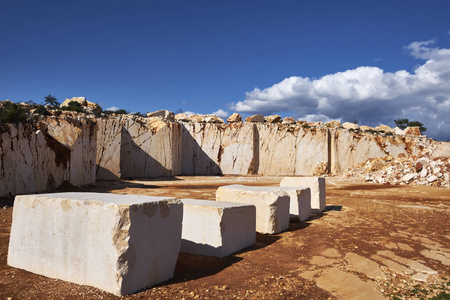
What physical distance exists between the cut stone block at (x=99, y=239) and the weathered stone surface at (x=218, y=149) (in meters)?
16.9

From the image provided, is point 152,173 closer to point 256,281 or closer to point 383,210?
point 383,210

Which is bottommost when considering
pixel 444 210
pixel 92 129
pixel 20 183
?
pixel 444 210

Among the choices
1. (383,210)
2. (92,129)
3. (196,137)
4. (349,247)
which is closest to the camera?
(349,247)

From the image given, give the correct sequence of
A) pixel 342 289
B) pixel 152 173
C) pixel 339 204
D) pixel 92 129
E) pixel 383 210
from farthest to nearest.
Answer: pixel 152 173, pixel 92 129, pixel 339 204, pixel 383 210, pixel 342 289

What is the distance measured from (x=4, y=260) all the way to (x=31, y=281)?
0.79 meters

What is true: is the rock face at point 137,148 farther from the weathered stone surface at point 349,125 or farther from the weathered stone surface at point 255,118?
the weathered stone surface at point 349,125

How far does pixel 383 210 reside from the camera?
7.35 meters

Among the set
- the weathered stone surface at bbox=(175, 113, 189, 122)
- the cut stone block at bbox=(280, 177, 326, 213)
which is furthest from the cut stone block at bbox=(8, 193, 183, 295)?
the weathered stone surface at bbox=(175, 113, 189, 122)

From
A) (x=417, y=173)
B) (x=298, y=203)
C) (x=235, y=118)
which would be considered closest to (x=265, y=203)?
(x=298, y=203)

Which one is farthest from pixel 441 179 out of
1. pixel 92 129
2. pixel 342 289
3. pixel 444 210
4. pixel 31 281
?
pixel 31 281

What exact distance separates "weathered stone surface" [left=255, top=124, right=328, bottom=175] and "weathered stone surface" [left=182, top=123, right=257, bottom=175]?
833mm

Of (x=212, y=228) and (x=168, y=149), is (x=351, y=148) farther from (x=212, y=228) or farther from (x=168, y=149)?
(x=212, y=228)

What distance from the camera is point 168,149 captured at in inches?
687

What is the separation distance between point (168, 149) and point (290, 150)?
7.97 metres
